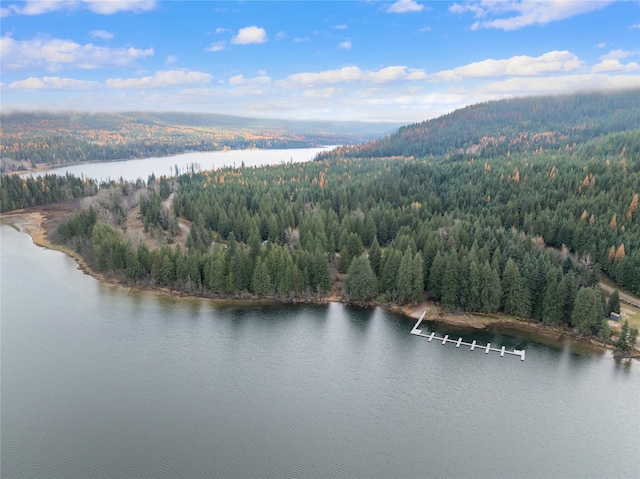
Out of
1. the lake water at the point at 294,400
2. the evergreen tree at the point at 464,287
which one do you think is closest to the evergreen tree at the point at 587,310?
the lake water at the point at 294,400

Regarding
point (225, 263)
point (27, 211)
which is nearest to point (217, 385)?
point (225, 263)

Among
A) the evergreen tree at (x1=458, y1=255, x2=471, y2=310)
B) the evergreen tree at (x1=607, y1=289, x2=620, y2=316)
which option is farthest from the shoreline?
the evergreen tree at (x1=607, y1=289, x2=620, y2=316)

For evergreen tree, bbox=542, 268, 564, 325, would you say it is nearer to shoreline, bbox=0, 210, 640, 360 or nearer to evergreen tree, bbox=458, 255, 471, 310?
shoreline, bbox=0, 210, 640, 360

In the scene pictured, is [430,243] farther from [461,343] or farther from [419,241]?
[461,343]

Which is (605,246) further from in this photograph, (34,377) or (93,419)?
(34,377)

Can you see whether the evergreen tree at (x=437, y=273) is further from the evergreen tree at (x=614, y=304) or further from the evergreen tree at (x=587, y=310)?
the evergreen tree at (x=614, y=304)

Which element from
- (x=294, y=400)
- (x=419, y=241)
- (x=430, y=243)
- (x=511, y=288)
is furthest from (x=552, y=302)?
(x=294, y=400)

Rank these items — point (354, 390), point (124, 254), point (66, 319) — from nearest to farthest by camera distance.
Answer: point (354, 390) → point (66, 319) → point (124, 254)
